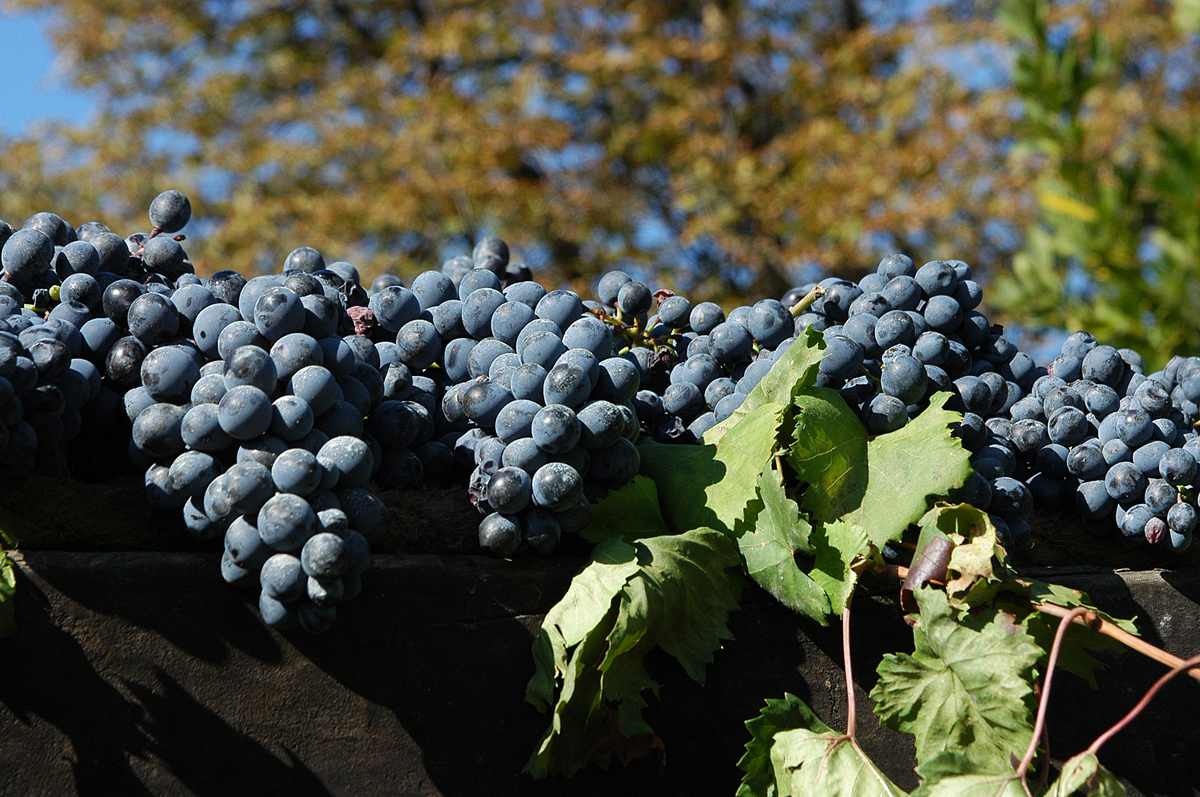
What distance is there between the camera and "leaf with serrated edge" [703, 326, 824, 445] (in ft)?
2.69

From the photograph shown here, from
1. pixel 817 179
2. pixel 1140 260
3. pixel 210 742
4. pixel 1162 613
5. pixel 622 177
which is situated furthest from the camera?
pixel 622 177

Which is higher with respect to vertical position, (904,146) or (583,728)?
(904,146)

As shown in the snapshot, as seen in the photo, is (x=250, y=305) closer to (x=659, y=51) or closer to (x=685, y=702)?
(x=685, y=702)

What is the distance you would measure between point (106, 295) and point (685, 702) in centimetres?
64

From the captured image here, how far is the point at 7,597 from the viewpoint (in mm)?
683

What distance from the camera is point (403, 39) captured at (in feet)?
16.9

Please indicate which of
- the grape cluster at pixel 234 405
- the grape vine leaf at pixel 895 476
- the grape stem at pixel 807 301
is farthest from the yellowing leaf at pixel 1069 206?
the grape cluster at pixel 234 405

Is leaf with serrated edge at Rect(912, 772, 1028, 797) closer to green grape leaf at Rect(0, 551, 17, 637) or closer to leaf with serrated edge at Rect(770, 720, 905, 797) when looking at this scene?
leaf with serrated edge at Rect(770, 720, 905, 797)

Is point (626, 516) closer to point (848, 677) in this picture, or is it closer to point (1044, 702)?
point (848, 677)

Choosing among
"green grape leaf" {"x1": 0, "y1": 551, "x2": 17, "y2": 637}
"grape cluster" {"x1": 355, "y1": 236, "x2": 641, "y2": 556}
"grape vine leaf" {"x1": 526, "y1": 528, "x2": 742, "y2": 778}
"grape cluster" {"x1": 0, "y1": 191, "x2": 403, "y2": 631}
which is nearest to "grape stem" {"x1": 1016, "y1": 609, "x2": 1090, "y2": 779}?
"grape vine leaf" {"x1": 526, "y1": 528, "x2": 742, "y2": 778}

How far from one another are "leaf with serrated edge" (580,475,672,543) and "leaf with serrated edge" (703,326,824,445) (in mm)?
101

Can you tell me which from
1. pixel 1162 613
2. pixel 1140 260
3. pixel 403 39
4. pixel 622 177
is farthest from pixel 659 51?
pixel 1162 613

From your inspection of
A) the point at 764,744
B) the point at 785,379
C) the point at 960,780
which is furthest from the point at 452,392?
the point at 960,780

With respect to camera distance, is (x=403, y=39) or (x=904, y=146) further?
(x=403, y=39)
